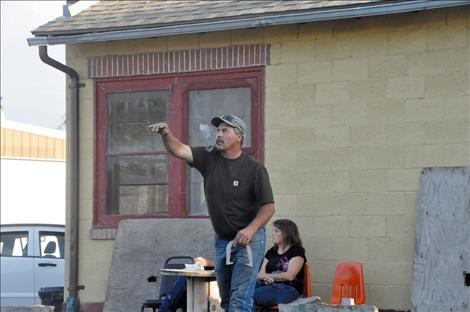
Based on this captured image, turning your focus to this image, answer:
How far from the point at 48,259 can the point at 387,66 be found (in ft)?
24.1

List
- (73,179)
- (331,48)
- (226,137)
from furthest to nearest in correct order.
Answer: (73,179)
(331,48)
(226,137)

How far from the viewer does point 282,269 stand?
939 centimetres

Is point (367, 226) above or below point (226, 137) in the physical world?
below

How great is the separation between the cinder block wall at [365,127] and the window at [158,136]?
0.38 meters

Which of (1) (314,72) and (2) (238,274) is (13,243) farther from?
(2) (238,274)

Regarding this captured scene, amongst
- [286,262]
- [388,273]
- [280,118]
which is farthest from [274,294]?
[280,118]

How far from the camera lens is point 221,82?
10.4 metres

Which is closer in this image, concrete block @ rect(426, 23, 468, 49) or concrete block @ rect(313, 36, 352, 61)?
concrete block @ rect(426, 23, 468, 49)

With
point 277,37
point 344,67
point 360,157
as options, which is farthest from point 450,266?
point 277,37

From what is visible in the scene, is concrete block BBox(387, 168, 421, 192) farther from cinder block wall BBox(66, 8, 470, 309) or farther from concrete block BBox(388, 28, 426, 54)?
concrete block BBox(388, 28, 426, 54)

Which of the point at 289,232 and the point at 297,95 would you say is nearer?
the point at 289,232

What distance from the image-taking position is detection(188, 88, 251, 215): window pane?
34.4ft

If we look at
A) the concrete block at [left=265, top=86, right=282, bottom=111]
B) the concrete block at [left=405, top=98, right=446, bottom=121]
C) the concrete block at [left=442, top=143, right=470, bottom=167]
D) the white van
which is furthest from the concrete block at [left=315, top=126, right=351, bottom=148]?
the white van

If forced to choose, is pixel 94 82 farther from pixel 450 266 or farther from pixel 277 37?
pixel 450 266
